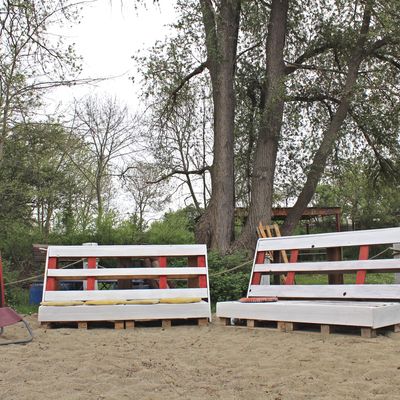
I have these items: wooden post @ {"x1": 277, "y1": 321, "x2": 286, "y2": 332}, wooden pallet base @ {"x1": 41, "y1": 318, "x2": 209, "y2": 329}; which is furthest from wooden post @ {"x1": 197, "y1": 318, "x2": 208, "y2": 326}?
wooden post @ {"x1": 277, "y1": 321, "x2": 286, "y2": 332}

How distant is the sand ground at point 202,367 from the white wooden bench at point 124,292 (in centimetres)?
56

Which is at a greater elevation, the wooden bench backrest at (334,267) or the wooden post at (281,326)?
the wooden bench backrest at (334,267)

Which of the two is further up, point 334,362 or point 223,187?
point 223,187

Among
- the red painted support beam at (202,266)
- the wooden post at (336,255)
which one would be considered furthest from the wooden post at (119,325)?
the wooden post at (336,255)

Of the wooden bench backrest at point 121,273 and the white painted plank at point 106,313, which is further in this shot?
the wooden bench backrest at point 121,273

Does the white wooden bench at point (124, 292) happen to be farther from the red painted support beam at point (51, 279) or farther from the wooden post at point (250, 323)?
the wooden post at point (250, 323)

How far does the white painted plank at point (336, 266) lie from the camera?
547 cm

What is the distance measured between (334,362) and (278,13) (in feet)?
32.0

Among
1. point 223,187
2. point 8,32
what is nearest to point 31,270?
point 223,187

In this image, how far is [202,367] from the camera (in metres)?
4.04

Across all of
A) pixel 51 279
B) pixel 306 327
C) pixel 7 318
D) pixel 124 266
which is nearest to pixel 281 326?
pixel 306 327

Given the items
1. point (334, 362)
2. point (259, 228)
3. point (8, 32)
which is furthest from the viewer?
point (259, 228)

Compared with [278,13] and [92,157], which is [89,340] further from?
[92,157]

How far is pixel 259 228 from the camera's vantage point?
10.6m
